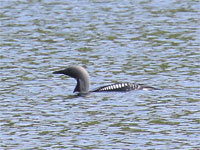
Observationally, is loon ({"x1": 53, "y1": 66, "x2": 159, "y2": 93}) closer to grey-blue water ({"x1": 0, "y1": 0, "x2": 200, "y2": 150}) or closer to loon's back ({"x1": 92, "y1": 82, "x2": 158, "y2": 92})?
loon's back ({"x1": 92, "y1": 82, "x2": 158, "y2": 92})

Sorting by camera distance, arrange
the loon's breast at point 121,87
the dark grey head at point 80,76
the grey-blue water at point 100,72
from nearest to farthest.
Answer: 1. the grey-blue water at point 100,72
2. the loon's breast at point 121,87
3. the dark grey head at point 80,76

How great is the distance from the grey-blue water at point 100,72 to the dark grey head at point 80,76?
29 cm

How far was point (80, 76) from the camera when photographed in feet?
71.5

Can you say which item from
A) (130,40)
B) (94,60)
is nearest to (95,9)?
(130,40)

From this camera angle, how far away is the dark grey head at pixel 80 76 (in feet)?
70.4

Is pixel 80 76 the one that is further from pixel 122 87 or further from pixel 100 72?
pixel 100 72

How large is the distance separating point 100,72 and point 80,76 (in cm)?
199

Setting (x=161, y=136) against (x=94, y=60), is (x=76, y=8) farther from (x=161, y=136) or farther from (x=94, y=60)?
(x=161, y=136)

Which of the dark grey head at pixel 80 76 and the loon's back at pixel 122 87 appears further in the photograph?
the dark grey head at pixel 80 76

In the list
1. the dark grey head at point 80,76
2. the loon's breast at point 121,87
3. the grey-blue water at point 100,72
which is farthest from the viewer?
the dark grey head at point 80,76

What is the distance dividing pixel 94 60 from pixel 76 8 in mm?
11888

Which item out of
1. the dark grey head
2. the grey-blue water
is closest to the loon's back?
the grey-blue water

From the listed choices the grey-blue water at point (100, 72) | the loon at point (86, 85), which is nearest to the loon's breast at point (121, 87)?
the loon at point (86, 85)

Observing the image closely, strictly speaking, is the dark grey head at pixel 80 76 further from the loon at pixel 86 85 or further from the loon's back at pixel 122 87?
the loon's back at pixel 122 87
